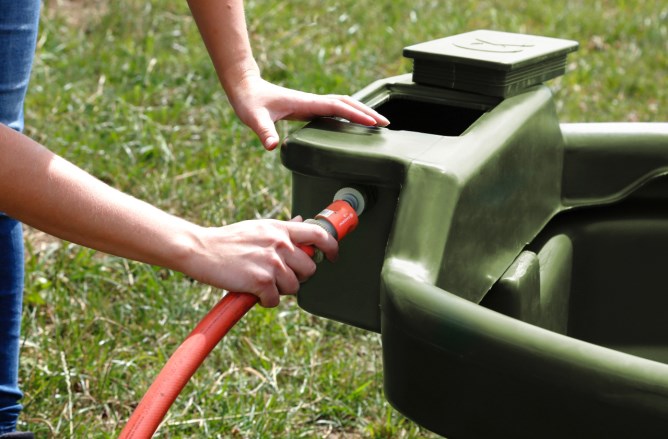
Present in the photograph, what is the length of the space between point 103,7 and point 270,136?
2.59 meters

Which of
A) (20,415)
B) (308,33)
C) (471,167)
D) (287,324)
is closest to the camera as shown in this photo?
(471,167)

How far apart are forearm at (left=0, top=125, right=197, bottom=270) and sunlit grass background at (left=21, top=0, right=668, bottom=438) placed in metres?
0.72

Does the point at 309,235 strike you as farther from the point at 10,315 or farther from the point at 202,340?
the point at 10,315

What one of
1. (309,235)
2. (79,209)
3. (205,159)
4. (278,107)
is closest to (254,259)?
(309,235)

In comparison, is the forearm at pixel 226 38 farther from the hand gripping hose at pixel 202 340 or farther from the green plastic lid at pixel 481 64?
the hand gripping hose at pixel 202 340

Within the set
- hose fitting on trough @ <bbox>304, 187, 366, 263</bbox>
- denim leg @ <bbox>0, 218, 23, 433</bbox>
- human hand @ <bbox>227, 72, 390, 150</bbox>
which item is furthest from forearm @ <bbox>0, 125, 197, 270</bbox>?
denim leg @ <bbox>0, 218, 23, 433</bbox>

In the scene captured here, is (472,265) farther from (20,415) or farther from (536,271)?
(20,415)

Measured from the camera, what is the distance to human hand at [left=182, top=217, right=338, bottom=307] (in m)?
1.21

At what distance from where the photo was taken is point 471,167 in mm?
1316

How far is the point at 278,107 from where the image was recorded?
153cm

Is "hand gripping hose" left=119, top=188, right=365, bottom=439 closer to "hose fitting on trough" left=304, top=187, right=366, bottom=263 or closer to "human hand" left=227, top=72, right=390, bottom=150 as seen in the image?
"hose fitting on trough" left=304, top=187, right=366, bottom=263

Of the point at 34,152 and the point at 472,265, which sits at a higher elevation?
the point at 34,152

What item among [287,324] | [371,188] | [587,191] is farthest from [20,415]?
[587,191]

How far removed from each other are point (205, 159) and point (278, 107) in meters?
1.37
